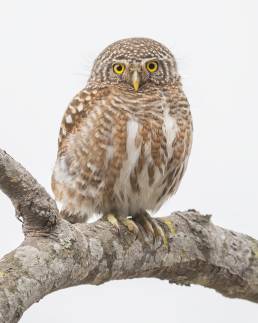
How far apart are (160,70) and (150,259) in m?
1.56

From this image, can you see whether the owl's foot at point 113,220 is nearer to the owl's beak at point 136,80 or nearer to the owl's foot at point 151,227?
the owl's foot at point 151,227

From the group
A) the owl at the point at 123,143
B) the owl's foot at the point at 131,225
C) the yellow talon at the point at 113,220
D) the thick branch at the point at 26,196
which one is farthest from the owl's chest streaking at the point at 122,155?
the thick branch at the point at 26,196

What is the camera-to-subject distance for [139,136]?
15.1ft

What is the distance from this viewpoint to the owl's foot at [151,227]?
4.56m

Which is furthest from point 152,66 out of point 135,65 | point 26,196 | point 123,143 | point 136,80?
point 26,196

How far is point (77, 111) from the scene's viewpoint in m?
4.86

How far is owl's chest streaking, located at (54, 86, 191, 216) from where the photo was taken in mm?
4617

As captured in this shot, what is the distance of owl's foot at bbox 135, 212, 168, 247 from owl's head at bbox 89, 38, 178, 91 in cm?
A: 90

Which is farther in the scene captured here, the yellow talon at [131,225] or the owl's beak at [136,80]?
the owl's beak at [136,80]

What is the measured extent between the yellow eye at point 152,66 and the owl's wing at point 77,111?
1.40 feet

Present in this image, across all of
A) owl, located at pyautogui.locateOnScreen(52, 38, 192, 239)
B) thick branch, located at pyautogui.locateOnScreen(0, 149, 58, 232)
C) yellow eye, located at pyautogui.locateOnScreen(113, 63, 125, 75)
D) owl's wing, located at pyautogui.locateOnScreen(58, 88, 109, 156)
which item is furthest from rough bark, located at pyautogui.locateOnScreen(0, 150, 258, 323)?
yellow eye, located at pyautogui.locateOnScreen(113, 63, 125, 75)

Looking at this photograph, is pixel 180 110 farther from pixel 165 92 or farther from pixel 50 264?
pixel 50 264

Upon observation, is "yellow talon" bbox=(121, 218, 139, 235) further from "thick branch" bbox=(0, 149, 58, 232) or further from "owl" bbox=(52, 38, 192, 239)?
"thick branch" bbox=(0, 149, 58, 232)

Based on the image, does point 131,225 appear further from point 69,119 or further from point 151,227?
point 69,119
